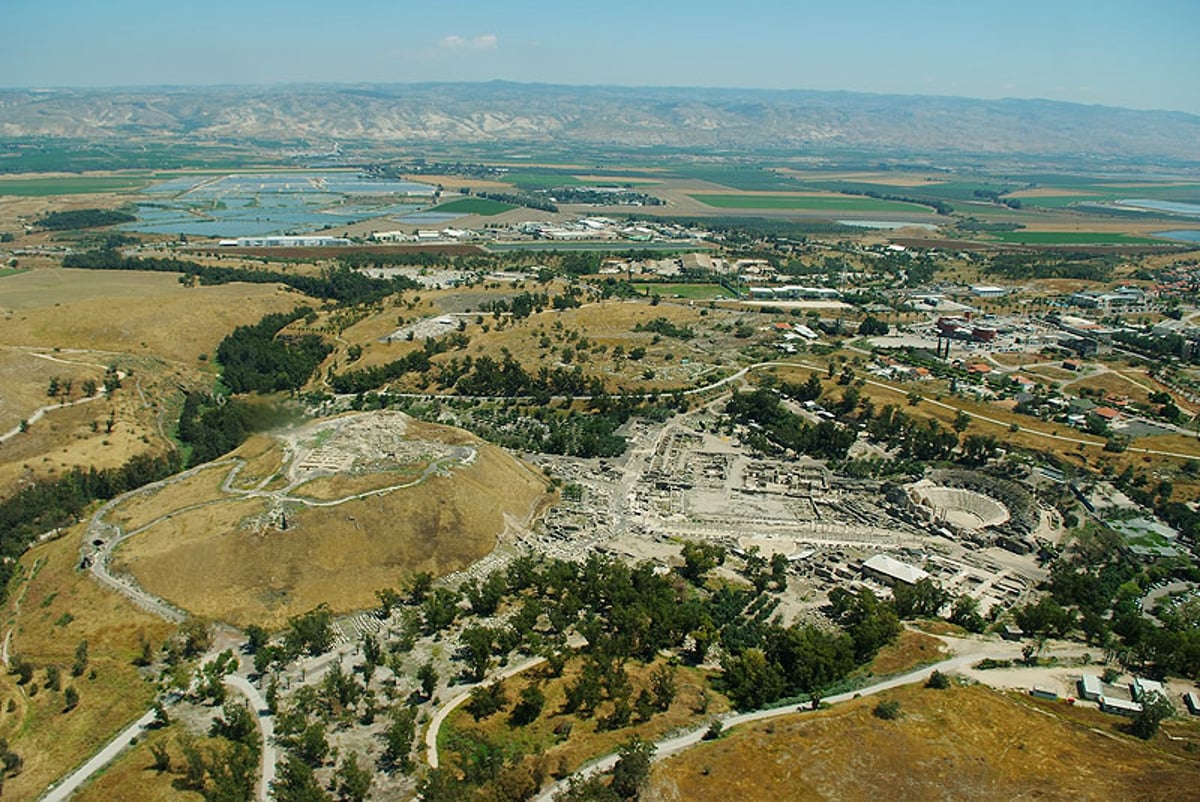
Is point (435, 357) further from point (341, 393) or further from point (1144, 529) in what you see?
point (1144, 529)

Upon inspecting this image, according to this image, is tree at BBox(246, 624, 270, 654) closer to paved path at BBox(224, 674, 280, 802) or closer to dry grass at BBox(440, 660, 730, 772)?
paved path at BBox(224, 674, 280, 802)

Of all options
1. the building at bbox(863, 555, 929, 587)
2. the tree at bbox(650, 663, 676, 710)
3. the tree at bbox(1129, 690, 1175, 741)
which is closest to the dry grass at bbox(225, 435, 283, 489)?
the tree at bbox(650, 663, 676, 710)

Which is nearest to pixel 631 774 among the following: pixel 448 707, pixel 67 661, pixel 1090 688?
pixel 448 707

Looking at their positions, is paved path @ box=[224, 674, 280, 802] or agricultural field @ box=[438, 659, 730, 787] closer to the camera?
paved path @ box=[224, 674, 280, 802]

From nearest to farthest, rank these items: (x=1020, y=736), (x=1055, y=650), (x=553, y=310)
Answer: (x=1020, y=736), (x=1055, y=650), (x=553, y=310)

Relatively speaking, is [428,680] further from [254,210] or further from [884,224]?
[884,224]

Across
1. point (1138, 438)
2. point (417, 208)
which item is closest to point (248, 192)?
point (417, 208)
